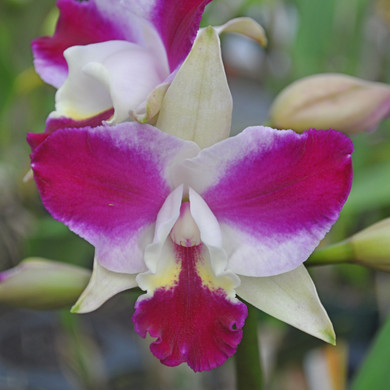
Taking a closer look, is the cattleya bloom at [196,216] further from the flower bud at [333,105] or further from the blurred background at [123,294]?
the blurred background at [123,294]

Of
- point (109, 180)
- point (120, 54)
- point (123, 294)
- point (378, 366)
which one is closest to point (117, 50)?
point (120, 54)

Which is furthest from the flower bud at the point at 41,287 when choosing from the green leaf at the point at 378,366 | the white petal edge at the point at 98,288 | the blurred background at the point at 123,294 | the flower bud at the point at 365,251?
the blurred background at the point at 123,294

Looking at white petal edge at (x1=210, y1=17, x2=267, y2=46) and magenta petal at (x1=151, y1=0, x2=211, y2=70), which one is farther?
white petal edge at (x1=210, y1=17, x2=267, y2=46)

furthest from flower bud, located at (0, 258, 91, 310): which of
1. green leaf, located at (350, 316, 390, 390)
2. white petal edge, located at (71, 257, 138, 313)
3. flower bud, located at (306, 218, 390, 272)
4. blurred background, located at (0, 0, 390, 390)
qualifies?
blurred background, located at (0, 0, 390, 390)

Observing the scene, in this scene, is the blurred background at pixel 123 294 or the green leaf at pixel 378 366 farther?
the blurred background at pixel 123 294

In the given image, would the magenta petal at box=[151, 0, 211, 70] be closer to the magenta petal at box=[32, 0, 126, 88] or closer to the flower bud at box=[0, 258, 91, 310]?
the magenta petal at box=[32, 0, 126, 88]

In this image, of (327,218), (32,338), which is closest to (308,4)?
(327,218)
